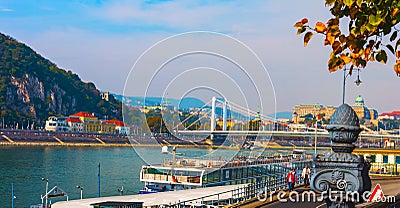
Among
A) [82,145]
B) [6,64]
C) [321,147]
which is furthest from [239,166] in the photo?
[6,64]

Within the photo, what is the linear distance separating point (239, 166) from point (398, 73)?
31978mm

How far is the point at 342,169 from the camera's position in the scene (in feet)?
10.4

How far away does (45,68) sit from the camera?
520ft

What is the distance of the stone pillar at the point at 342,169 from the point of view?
3.10 m

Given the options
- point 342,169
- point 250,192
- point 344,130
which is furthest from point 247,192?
point 342,169

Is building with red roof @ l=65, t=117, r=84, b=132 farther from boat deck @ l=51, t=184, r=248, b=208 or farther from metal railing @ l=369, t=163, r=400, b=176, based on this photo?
boat deck @ l=51, t=184, r=248, b=208

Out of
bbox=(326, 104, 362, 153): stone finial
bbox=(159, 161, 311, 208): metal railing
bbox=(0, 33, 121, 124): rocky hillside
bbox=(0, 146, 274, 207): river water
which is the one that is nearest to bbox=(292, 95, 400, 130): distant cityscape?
bbox=(0, 33, 121, 124): rocky hillside

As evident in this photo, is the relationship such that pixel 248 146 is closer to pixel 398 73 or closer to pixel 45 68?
pixel 398 73

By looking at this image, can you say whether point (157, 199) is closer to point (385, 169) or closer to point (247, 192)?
point (247, 192)

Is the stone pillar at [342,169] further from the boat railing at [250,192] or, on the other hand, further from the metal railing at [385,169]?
the metal railing at [385,169]

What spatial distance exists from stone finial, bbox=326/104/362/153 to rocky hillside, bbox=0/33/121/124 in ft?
438

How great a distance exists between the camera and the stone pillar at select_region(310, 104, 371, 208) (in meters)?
3.10

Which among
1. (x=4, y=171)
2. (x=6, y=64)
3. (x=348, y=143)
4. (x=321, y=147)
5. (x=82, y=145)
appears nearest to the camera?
(x=348, y=143)

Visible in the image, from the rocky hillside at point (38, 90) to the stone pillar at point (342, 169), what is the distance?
438 ft
